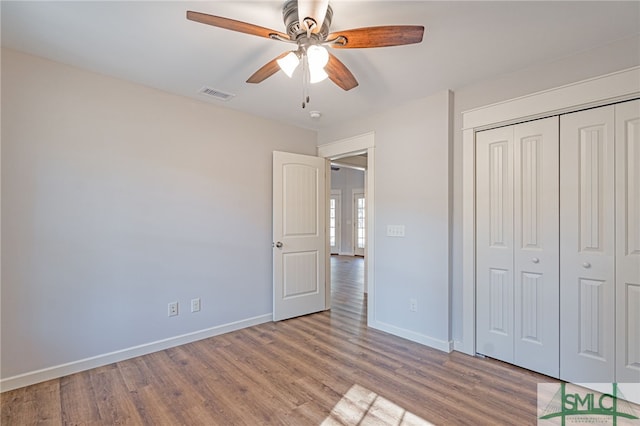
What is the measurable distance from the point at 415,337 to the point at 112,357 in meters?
2.77

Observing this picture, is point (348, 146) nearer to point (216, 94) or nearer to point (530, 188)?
point (216, 94)

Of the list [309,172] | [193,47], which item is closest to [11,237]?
[193,47]

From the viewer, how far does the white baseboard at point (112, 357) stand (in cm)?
227

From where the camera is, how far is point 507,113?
2588mm

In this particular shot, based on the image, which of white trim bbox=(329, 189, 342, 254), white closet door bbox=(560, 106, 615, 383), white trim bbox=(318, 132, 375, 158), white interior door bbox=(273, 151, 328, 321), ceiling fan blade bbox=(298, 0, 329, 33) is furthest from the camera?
white trim bbox=(329, 189, 342, 254)

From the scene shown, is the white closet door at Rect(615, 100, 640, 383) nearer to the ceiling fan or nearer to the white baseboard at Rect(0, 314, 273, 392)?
the ceiling fan

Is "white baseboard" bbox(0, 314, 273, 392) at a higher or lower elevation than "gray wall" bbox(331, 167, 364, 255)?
lower

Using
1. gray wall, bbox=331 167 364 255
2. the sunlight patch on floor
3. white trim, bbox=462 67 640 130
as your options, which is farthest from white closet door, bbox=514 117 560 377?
gray wall, bbox=331 167 364 255

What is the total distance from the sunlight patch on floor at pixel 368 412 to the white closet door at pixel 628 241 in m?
1.47

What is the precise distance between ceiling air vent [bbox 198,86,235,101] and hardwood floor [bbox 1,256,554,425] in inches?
96.4

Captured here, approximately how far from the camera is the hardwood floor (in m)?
1.95

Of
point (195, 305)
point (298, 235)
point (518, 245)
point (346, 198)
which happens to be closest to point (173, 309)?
point (195, 305)

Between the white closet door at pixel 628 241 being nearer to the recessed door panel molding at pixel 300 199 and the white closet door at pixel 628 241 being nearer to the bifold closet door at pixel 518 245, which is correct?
the bifold closet door at pixel 518 245

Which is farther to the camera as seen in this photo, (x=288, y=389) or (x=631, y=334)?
(x=288, y=389)
